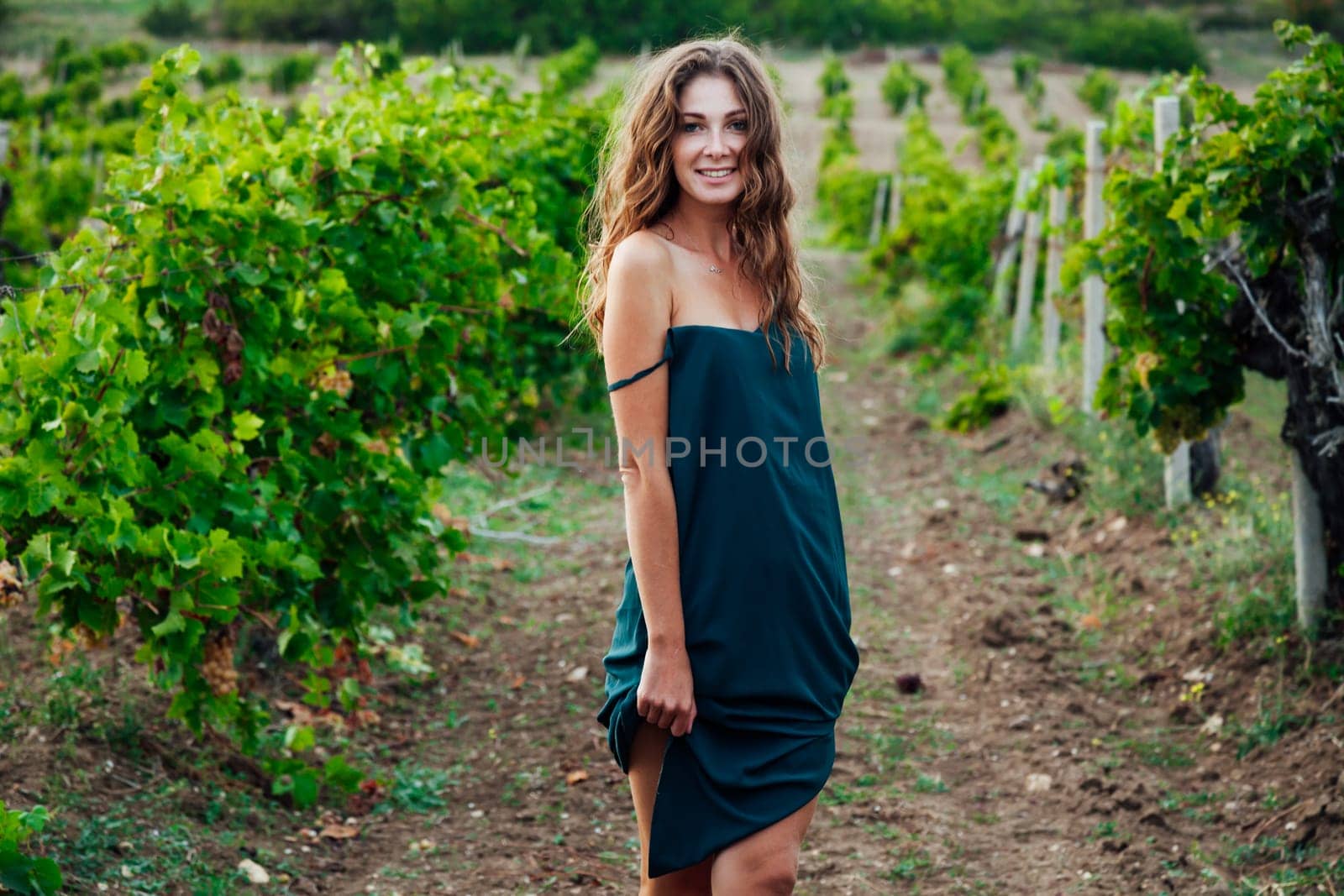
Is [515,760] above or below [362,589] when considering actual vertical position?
below

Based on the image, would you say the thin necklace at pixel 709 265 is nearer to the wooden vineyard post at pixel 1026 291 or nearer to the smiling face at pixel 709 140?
the smiling face at pixel 709 140

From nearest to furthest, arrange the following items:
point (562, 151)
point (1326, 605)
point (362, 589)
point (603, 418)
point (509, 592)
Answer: point (362, 589)
point (1326, 605)
point (509, 592)
point (562, 151)
point (603, 418)

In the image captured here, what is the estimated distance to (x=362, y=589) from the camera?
3.39m

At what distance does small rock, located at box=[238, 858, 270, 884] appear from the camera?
302 cm

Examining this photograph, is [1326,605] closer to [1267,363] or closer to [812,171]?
[1267,363]

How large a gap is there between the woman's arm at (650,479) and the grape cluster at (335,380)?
1.67 metres

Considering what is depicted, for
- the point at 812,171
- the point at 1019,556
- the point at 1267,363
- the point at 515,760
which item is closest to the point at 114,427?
the point at 515,760

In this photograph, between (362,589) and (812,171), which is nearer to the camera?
(362,589)

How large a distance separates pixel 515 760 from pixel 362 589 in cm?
91

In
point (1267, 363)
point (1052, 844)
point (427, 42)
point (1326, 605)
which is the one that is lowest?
point (1052, 844)

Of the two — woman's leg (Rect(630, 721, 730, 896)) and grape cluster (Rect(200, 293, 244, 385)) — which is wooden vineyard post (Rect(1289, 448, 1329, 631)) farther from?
grape cluster (Rect(200, 293, 244, 385))

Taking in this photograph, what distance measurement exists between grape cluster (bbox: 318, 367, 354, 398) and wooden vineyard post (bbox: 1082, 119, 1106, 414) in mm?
4451

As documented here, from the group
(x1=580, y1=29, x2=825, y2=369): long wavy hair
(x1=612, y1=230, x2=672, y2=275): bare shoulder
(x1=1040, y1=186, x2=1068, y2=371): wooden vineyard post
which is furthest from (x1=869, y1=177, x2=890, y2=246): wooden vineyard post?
(x1=612, y1=230, x2=672, y2=275): bare shoulder

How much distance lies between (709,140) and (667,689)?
896mm
